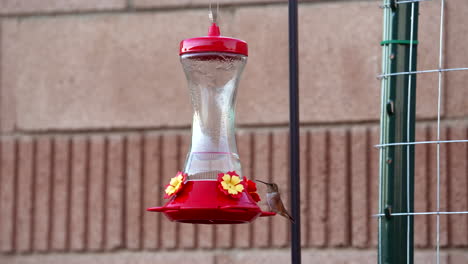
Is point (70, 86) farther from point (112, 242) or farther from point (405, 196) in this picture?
point (405, 196)

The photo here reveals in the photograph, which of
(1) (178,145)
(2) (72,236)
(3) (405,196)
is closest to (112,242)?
(2) (72,236)

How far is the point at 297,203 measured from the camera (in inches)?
118

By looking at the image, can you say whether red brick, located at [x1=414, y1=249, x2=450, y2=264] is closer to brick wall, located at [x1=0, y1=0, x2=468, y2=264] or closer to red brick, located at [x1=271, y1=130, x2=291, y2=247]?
brick wall, located at [x1=0, y1=0, x2=468, y2=264]

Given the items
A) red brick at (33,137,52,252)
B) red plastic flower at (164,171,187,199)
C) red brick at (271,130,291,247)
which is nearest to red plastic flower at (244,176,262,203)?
red plastic flower at (164,171,187,199)

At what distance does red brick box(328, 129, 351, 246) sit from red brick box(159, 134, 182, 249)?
33.6 inches

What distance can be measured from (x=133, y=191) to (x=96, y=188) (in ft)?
0.74

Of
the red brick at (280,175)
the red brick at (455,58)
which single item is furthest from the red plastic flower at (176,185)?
the red brick at (455,58)

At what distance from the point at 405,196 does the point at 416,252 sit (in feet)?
5.49

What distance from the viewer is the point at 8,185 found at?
5.34 metres

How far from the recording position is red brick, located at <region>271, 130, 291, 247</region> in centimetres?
495

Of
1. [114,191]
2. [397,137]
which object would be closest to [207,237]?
[114,191]

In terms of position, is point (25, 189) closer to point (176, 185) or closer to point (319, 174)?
point (319, 174)

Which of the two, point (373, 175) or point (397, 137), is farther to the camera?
point (373, 175)

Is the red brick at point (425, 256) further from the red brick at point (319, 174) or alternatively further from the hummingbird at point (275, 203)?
the hummingbird at point (275, 203)
